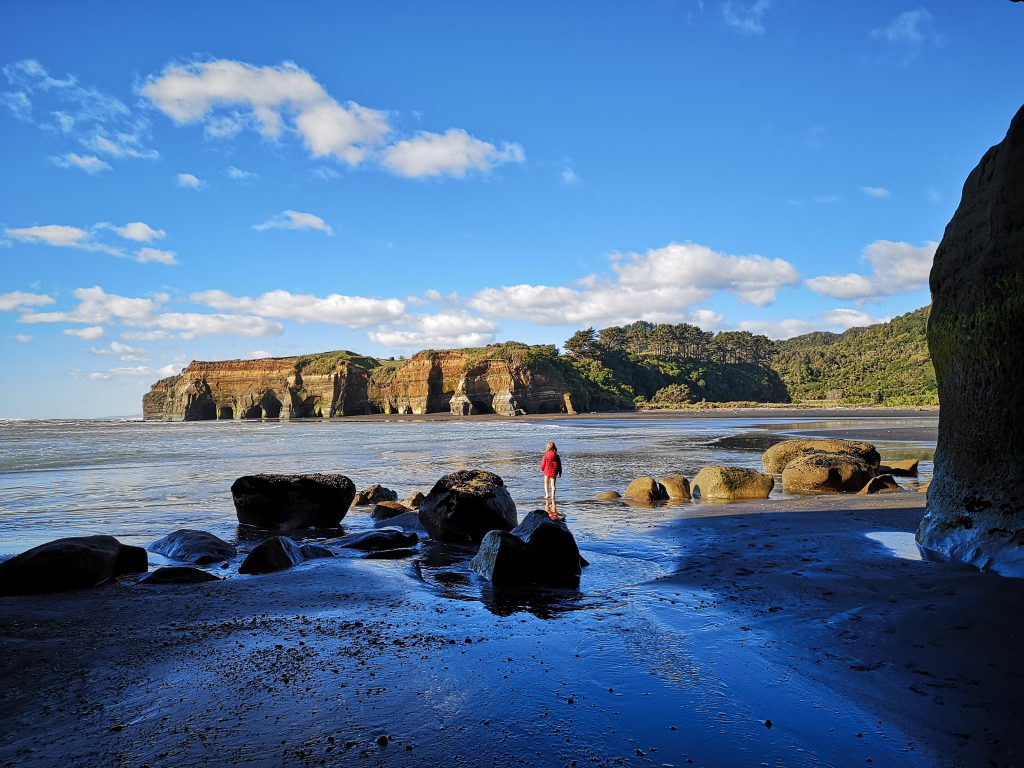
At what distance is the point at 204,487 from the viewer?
19.9 metres

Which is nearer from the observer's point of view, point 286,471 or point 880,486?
point 880,486

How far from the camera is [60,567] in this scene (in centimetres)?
802

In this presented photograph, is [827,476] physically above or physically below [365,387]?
below

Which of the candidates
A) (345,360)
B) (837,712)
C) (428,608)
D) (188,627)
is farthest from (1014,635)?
(345,360)

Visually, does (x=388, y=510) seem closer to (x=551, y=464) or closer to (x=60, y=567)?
(x=551, y=464)

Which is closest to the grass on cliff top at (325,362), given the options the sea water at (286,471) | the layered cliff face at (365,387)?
the layered cliff face at (365,387)

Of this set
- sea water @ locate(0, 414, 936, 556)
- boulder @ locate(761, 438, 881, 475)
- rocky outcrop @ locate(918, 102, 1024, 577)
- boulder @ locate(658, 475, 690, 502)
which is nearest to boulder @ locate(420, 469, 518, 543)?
sea water @ locate(0, 414, 936, 556)

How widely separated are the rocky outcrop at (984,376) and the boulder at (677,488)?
714cm

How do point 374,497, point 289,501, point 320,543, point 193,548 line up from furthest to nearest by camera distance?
point 374,497 < point 289,501 < point 320,543 < point 193,548

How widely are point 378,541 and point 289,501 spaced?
367 centimetres

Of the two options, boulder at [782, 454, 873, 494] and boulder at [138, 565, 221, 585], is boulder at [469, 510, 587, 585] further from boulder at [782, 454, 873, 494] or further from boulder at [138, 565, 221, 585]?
boulder at [782, 454, 873, 494]

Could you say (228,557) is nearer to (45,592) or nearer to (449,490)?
(45,592)

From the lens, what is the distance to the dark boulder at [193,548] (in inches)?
392

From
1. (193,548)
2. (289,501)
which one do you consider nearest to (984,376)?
(193,548)
